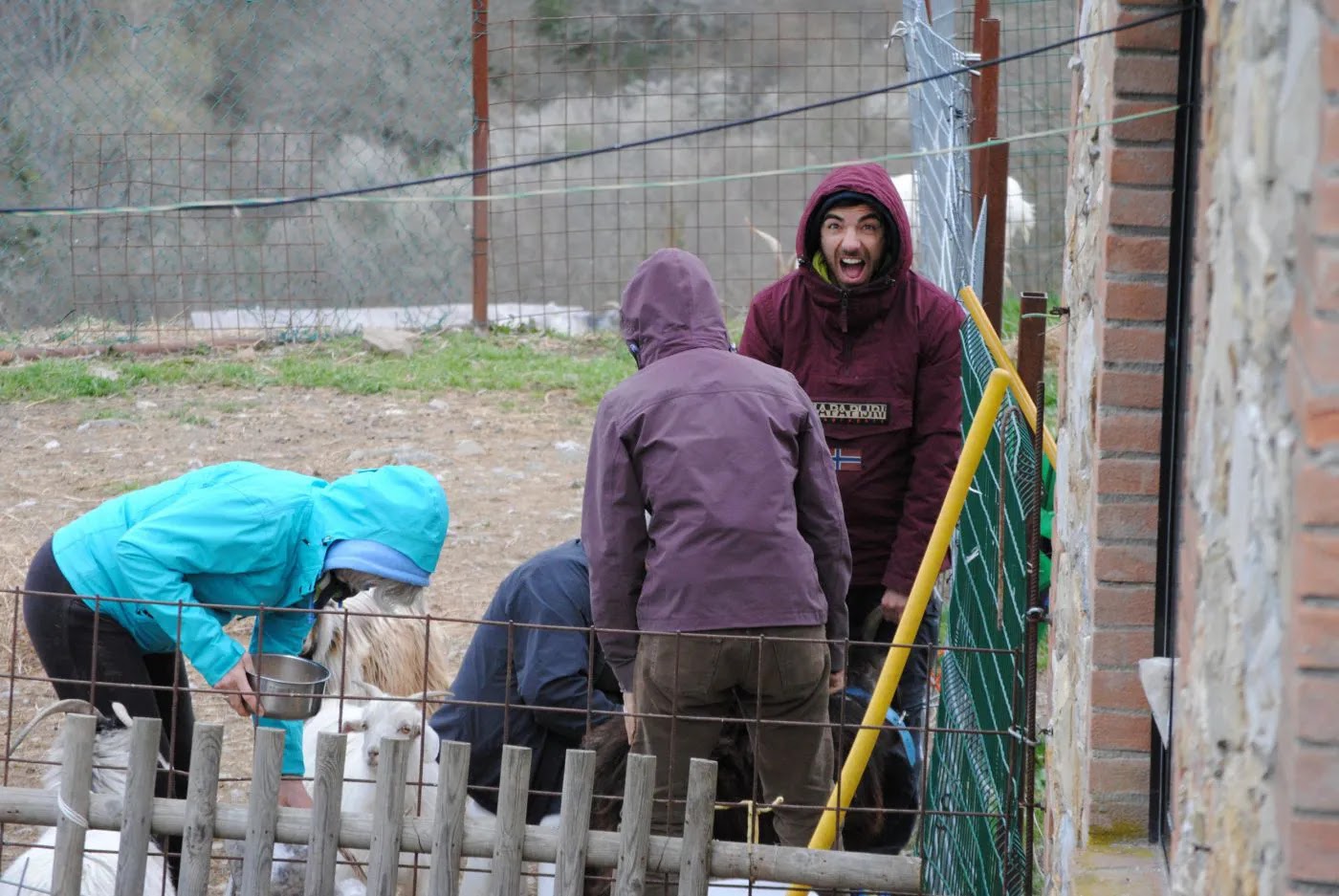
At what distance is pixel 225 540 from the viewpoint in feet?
12.4

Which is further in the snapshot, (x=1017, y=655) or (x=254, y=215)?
(x=254, y=215)

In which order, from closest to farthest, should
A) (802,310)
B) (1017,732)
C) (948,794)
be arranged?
1. (1017,732)
2. (948,794)
3. (802,310)

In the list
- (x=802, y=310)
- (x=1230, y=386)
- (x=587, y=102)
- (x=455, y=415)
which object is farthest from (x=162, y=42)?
(x=1230, y=386)

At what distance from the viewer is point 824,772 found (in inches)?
138

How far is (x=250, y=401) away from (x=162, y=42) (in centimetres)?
448

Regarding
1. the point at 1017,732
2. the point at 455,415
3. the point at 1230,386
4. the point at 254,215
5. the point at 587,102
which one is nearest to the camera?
the point at 1230,386

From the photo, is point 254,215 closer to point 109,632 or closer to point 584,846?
point 109,632

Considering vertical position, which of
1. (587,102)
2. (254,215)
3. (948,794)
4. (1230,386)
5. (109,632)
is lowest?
(948,794)

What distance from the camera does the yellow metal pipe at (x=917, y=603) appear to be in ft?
10.1

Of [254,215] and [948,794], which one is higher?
[254,215]

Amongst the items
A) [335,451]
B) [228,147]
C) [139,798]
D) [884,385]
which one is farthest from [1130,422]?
[228,147]

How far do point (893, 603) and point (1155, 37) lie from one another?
6.80 ft

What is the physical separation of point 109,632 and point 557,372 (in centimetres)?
557

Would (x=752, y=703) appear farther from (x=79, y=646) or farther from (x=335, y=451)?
(x=335, y=451)
